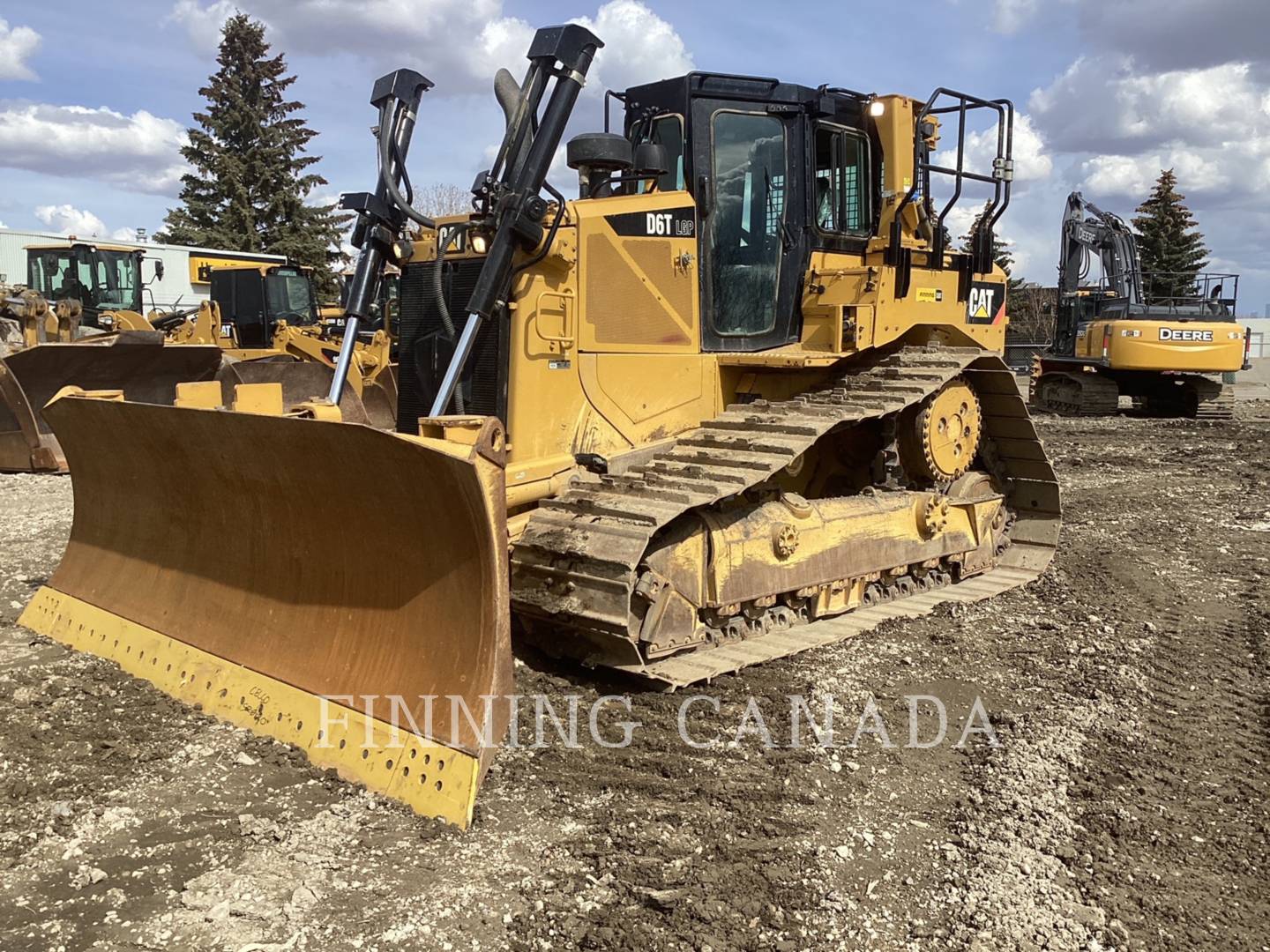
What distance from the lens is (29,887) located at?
3.04 metres

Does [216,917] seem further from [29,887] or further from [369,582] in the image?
[369,582]

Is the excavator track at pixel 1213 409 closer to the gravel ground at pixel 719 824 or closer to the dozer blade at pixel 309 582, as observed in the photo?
the gravel ground at pixel 719 824

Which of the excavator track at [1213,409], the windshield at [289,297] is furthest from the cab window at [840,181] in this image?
the excavator track at [1213,409]

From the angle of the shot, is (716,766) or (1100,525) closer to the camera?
(716,766)

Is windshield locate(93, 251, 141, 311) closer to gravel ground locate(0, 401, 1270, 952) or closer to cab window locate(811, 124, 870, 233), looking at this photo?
gravel ground locate(0, 401, 1270, 952)

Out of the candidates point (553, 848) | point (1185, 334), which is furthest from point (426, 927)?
point (1185, 334)

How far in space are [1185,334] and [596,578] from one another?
665 inches

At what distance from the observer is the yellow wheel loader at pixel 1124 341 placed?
17.9 meters

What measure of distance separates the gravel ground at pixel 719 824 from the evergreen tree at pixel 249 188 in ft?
113

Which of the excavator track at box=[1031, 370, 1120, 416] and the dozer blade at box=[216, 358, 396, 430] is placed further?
the excavator track at box=[1031, 370, 1120, 416]

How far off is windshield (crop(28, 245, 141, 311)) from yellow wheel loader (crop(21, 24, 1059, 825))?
1708 centimetres

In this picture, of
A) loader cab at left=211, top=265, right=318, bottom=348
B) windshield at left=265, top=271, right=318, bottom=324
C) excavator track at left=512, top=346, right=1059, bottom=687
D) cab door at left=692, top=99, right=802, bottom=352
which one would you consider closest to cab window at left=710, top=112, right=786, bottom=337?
cab door at left=692, top=99, right=802, bottom=352

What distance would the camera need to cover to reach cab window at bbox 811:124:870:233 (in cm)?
591

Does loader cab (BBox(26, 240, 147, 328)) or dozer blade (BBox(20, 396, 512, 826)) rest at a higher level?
loader cab (BBox(26, 240, 147, 328))
